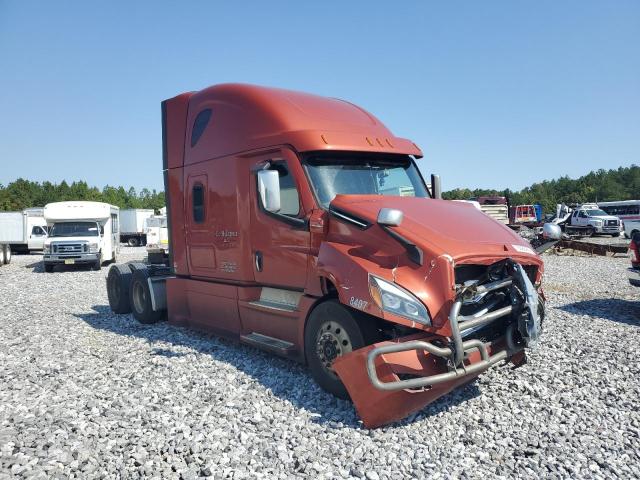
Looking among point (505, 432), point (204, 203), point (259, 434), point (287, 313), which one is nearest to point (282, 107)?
point (204, 203)

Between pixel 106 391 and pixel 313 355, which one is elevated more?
pixel 313 355

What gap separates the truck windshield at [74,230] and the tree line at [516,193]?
5407cm

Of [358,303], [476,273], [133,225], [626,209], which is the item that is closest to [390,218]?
[358,303]

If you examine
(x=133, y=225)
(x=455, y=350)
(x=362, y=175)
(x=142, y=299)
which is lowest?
(x=142, y=299)

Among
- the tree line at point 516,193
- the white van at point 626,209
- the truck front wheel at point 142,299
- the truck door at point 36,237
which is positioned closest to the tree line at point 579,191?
the tree line at point 516,193

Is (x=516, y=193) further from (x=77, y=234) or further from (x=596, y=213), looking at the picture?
(x=77, y=234)

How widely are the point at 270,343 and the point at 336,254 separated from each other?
1.61 metres

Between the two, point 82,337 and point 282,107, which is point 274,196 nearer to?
point 282,107

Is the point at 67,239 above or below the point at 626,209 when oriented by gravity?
below

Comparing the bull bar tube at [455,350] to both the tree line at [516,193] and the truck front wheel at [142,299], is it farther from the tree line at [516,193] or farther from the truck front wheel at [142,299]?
the tree line at [516,193]

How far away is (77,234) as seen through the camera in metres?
21.2

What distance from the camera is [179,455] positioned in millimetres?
3793

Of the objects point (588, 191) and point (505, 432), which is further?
point (588, 191)

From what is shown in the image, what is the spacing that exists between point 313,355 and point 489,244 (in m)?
2.09
